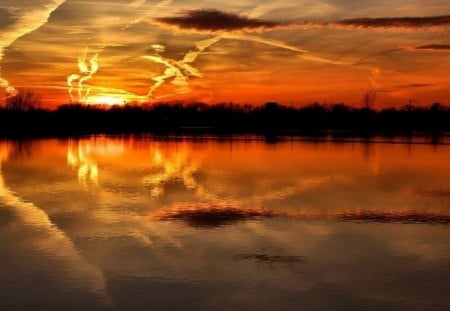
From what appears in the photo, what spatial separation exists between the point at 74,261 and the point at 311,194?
12.4 m

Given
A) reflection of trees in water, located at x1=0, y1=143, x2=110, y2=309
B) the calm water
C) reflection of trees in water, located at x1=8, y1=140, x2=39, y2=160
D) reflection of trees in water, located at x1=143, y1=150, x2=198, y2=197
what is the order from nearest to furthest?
reflection of trees in water, located at x1=0, y1=143, x2=110, y2=309 → the calm water → reflection of trees in water, located at x1=143, y1=150, x2=198, y2=197 → reflection of trees in water, located at x1=8, y1=140, x2=39, y2=160

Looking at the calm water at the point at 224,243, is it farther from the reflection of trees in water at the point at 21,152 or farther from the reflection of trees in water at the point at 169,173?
the reflection of trees in water at the point at 21,152

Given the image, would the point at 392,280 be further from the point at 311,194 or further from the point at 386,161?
the point at 386,161

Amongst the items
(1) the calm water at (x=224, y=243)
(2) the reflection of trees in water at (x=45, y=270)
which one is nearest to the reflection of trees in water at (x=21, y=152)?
(1) the calm water at (x=224, y=243)

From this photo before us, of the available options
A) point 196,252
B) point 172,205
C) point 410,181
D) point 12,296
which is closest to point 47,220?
point 172,205

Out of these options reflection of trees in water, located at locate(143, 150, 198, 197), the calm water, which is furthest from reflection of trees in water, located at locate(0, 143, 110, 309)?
reflection of trees in water, located at locate(143, 150, 198, 197)

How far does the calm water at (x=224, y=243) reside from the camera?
1082 cm

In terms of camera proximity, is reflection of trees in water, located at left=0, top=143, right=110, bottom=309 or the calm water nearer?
reflection of trees in water, located at left=0, top=143, right=110, bottom=309

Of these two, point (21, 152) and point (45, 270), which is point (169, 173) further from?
point (21, 152)

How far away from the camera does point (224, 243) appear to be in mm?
14836

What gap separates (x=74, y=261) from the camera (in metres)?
12.9

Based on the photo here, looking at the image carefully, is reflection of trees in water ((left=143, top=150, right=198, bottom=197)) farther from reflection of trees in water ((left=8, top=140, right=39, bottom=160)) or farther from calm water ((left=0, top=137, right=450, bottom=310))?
reflection of trees in water ((left=8, top=140, right=39, bottom=160))

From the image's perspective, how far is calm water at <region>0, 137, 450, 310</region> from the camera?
35.5ft

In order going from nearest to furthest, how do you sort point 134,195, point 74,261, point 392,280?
point 392,280 → point 74,261 → point 134,195
